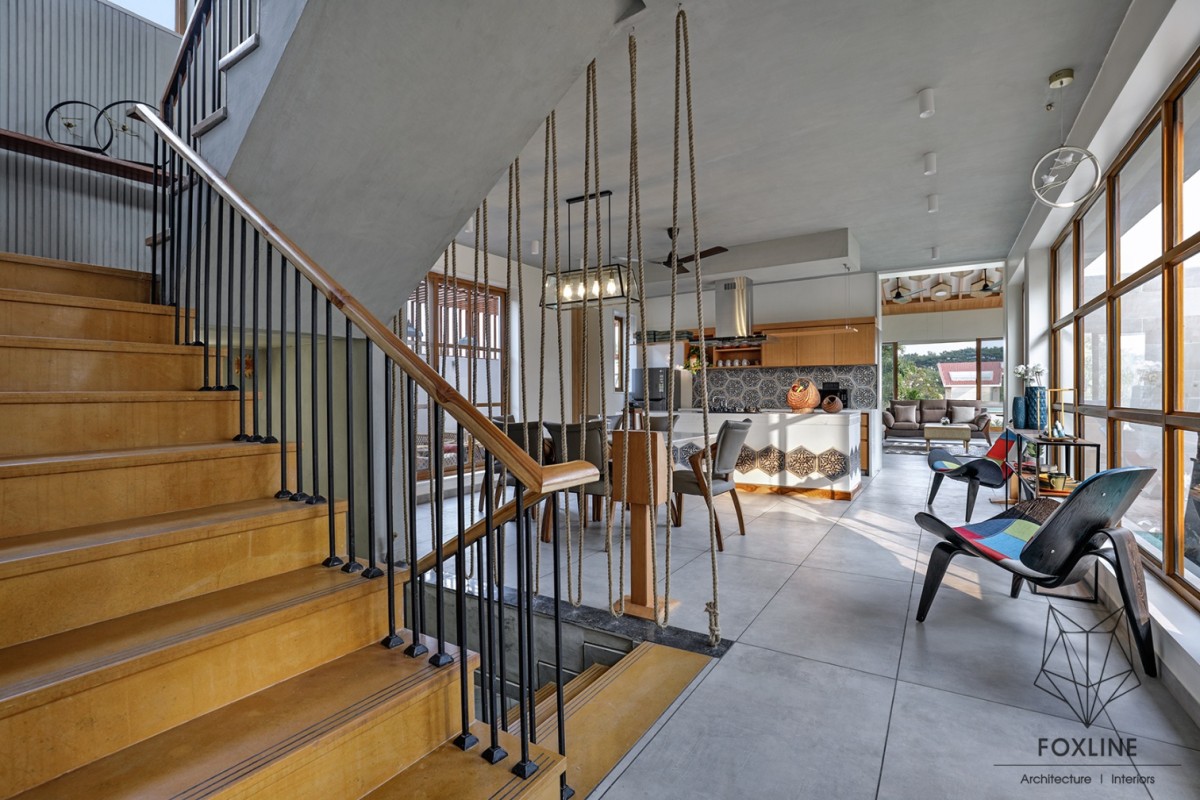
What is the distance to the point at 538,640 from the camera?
2.84 m

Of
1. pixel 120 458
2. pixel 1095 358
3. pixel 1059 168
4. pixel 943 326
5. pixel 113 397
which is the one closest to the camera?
pixel 120 458

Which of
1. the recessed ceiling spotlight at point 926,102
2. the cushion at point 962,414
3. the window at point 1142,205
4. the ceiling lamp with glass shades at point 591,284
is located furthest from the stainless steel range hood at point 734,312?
the cushion at point 962,414

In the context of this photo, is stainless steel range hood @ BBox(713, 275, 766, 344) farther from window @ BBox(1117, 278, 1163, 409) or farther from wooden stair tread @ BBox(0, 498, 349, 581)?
wooden stair tread @ BBox(0, 498, 349, 581)

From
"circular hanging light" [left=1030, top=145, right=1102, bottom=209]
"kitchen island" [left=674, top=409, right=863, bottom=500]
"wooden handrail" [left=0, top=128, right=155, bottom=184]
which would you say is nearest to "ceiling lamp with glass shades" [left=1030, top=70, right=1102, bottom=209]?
"circular hanging light" [left=1030, top=145, right=1102, bottom=209]

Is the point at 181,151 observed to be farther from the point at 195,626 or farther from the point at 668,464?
the point at 668,464

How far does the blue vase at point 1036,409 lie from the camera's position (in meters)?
4.43

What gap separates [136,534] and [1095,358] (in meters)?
5.52

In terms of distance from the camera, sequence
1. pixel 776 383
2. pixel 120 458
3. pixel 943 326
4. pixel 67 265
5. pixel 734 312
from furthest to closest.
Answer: pixel 943 326
pixel 776 383
pixel 734 312
pixel 67 265
pixel 120 458

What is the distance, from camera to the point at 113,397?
194 centimetres

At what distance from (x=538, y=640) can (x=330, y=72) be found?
2549mm

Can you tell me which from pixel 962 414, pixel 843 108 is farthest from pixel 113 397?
pixel 962 414

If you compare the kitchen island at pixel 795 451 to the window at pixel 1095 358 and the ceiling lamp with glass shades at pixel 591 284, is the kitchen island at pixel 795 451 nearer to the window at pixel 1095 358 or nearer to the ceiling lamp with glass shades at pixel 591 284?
the ceiling lamp with glass shades at pixel 591 284

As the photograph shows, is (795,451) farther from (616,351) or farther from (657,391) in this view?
(616,351)

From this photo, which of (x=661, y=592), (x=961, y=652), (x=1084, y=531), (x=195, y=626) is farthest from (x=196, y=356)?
(x=1084, y=531)
